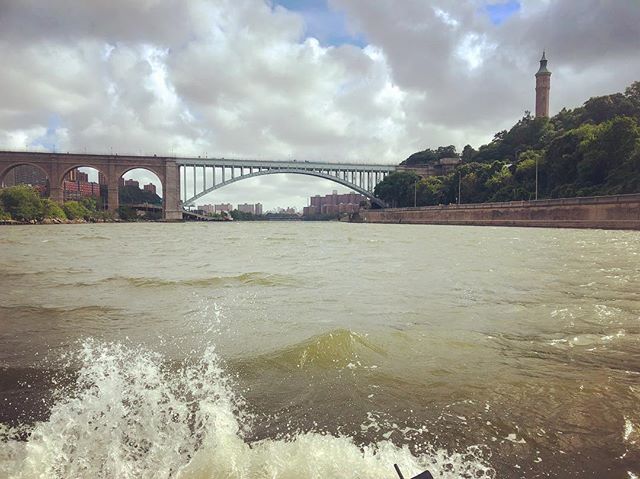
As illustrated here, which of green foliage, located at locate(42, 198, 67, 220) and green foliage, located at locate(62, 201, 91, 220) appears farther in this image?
green foliage, located at locate(62, 201, 91, 220)

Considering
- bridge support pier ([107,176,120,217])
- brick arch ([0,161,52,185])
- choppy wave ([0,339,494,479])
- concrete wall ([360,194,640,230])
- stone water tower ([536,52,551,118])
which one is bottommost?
choppy wave ([0,339,494,479])

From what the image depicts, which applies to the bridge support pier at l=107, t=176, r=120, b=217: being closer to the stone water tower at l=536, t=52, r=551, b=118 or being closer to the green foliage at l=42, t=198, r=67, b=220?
the green foliage at l=42, t=198, r=67, b=220

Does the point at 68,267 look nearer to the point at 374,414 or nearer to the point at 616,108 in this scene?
the point at 374,414

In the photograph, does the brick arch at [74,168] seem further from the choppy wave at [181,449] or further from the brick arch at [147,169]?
the choppy wave at [181,449]

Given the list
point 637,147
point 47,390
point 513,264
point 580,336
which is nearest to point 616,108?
point 637,147

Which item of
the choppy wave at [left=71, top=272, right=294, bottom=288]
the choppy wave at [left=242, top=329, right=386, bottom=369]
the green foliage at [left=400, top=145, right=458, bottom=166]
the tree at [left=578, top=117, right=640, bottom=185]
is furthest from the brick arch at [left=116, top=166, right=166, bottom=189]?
the choppy wave at [left=242, top=329, right=386, bottom=369]
